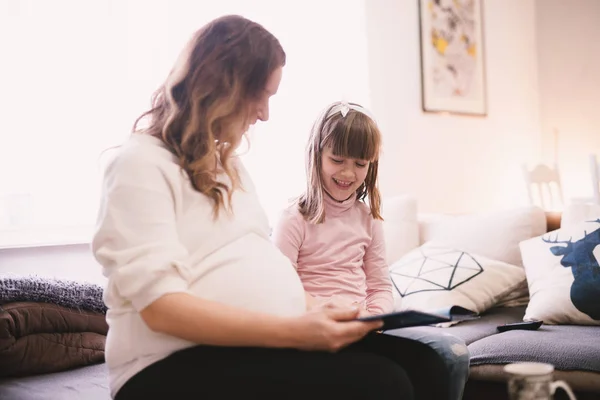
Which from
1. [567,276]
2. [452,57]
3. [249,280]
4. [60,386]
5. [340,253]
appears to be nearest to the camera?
[249,280]

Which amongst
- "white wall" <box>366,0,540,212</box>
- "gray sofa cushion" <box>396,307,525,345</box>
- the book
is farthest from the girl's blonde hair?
"white wall" <box>366,0,540,212</box>

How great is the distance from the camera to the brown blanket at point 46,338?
5.88 ft

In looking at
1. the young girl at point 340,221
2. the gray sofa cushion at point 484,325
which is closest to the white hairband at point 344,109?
the young girl at point 340,221

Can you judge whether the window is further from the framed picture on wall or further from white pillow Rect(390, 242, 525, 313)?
the framed picture on wall

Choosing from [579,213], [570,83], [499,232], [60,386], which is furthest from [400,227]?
[570,83]

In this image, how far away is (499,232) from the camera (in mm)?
2697

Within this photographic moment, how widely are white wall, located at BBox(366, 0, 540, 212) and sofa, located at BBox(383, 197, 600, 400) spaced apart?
942 mm

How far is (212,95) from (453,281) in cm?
147

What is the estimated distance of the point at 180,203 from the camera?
122 centimetres

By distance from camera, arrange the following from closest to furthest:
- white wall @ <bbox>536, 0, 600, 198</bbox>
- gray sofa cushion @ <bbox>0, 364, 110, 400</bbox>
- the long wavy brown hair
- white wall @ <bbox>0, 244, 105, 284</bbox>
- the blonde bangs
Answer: the long wavy brown hair < gray sofa cushion @ <bbox>0, 364, 110, 400</bbox> < the blonde bangs < white wall @ <bbox>0, 244, 105, 284</bbox> < white wall @ <bbox>536, 0, 600, 198</bbox>

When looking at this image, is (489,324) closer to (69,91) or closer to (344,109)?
(344,109)

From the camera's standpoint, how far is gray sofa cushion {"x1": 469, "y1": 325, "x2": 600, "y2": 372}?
1.82 m

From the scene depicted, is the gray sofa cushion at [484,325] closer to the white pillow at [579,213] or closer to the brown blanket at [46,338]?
the white pillow at [579,213]

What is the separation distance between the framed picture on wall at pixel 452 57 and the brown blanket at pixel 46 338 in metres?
2.66
